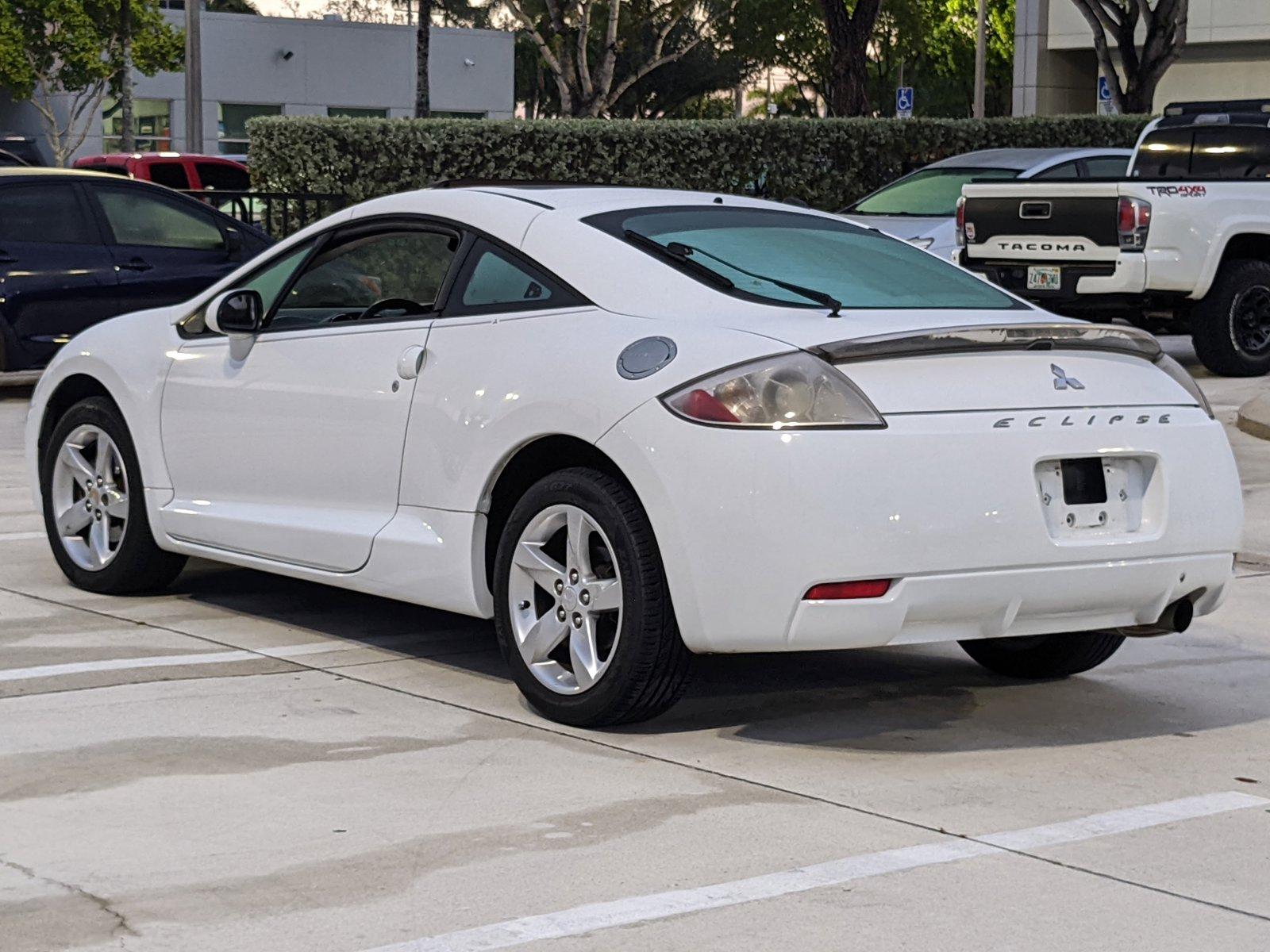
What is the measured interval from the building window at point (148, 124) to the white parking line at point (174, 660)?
54390 mm

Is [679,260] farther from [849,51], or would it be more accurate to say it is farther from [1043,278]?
[849,51]

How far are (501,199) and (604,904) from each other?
2.86 meters

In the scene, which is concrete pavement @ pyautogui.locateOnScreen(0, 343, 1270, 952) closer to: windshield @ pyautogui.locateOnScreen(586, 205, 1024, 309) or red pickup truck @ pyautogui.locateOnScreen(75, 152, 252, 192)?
windshield @ pyautogui.locateOnScreen(586, 205, 1024, 309)

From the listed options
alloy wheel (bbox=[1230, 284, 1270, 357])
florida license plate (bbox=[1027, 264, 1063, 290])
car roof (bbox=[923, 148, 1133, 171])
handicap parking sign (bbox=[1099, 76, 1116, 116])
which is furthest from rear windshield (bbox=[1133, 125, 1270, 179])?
handicap parking sign (bbox=[1099, 76, 1116, 116])

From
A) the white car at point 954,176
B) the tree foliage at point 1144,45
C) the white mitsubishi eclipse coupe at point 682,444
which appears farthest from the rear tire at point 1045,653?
the tree foliage at point 1144,45

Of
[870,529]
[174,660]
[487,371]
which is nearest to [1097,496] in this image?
[870,529]

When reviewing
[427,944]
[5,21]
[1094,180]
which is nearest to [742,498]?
[427,944]

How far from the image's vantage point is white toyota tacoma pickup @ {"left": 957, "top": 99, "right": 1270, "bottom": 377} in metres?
15.7

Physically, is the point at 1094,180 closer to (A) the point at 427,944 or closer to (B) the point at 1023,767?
(B) the point at 1023,767

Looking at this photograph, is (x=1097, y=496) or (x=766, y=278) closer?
(x=1097, y=496)

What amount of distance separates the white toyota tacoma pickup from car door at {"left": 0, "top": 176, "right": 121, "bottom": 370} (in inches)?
262

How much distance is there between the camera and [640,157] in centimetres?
2252

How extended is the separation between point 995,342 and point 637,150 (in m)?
17.2

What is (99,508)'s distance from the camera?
782cm
